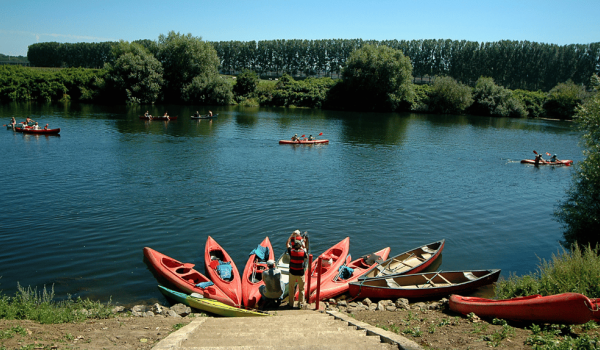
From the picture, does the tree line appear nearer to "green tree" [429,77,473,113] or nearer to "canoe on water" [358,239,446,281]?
"green tree" [429,77,473,113]

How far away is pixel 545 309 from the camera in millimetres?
7910

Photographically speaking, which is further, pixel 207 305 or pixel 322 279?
pixel 322 279

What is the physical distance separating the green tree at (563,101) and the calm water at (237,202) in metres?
46.1

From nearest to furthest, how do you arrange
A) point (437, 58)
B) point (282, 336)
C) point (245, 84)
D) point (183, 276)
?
point (282, 336), point (183, 276), point (245, 84), point (437, 58)

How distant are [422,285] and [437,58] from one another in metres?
128

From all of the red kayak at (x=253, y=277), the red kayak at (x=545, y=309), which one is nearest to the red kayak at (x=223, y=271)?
the red kayak at (x=253, y=277)

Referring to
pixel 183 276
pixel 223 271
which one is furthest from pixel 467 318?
pixel 183 276

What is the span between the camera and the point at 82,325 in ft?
27.0

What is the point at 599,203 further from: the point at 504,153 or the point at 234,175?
the point at 504,153

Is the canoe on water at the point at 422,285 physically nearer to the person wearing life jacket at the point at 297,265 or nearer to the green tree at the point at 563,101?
the person wearing life jacket at the point at 297,265

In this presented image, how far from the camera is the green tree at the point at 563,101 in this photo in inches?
3097

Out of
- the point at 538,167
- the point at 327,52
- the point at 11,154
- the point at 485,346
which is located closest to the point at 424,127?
the point at 538,167

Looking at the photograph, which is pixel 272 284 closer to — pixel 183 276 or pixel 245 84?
pixel 183 276

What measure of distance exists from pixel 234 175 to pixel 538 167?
2610cm
